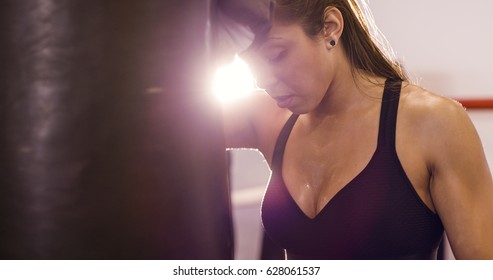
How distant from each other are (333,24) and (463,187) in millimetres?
301

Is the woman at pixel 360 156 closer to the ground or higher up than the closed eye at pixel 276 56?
closer to the ground

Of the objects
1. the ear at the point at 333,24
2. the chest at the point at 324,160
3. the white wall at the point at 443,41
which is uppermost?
the white wall at the point at 443,41

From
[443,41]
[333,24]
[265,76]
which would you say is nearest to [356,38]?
[333,24]

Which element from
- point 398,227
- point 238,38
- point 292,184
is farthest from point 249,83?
point 238,38

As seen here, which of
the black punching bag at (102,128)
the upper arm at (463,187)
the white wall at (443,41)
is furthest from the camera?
the white wall at (443,41)

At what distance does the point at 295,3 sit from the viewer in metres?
0.76

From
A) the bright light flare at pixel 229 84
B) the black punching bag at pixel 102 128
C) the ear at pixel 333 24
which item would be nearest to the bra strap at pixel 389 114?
the ear at pixel 333 24

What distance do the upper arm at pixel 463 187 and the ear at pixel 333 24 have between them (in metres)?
0.21

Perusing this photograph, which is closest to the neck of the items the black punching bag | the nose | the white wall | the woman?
the woman

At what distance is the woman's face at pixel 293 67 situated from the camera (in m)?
0.77

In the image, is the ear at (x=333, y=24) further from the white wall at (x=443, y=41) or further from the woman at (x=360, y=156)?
the white wall at (x=443, y=41)

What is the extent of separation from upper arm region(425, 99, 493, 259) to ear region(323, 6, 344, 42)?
206 millimetres

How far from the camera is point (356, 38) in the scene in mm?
824
